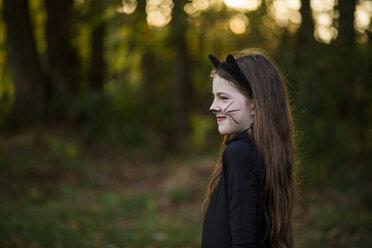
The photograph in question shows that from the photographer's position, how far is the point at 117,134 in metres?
12.2

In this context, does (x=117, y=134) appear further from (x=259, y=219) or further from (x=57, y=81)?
(x=259, y=219)

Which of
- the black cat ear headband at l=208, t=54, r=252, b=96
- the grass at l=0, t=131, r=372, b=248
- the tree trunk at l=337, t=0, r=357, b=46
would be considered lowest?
the grass at l=0, t=131, r=372, b=248

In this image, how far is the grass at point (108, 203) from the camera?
218 inches

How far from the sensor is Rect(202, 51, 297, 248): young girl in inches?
79.1

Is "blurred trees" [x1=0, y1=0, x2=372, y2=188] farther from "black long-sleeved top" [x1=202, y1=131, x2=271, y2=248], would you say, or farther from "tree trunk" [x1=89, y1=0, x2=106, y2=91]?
"black long-sleeved top" [x1=202, y1=131, x2=271, y2=248]

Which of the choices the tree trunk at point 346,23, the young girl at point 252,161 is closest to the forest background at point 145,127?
the tree trunk at point 346,23

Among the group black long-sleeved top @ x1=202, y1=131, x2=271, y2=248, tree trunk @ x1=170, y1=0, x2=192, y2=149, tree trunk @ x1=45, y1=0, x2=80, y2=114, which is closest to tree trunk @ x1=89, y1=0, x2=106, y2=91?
tree trunk @ x1=45, y1=0, x2=80, y2=114

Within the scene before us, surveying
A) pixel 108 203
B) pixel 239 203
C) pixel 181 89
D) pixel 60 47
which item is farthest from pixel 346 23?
pixel 60 47

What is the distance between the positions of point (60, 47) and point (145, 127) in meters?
3.99

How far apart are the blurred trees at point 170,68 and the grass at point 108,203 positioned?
3.38 feet

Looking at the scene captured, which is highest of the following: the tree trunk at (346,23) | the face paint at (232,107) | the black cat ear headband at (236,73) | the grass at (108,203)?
the tree trunk at (346,23)

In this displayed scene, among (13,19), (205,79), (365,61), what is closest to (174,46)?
(205,79)

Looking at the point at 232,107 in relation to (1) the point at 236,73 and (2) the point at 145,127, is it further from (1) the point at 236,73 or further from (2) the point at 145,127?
(2) the point at 145,127

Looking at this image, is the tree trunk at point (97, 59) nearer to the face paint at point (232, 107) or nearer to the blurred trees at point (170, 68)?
the blurred trees at point (170, 68)
